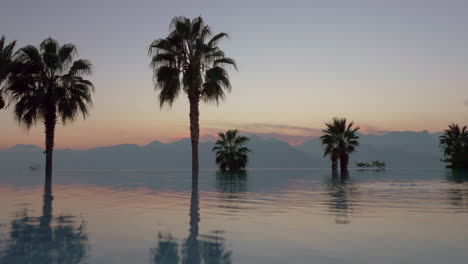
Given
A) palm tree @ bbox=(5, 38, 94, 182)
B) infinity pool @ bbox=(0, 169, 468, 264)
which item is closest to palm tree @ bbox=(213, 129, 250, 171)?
palm tree @ bbox=(5, 38, 94, 182)

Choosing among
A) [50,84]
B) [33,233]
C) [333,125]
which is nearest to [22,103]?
[50,84]

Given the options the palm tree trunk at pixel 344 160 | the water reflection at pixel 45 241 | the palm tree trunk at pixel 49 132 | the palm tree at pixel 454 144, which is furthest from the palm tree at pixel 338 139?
the water reflection at pixel 45 241

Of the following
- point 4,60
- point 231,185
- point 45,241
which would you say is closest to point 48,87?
point 4,60

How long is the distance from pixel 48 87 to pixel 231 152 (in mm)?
24199

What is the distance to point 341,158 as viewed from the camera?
157 feet

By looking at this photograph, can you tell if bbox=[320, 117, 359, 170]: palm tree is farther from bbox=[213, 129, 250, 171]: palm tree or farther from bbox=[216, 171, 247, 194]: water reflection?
bbox=[216, 171, 247, 194]: water reflection

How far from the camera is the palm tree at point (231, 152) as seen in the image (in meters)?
48.7

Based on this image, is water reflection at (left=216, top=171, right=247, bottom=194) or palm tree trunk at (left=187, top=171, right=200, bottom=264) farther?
water reflection at (left=216, top=171, right=247, bottom=194)

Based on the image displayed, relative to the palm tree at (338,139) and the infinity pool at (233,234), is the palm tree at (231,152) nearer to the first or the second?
the palm tree at (338,139)

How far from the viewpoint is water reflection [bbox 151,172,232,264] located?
4688 millimetres

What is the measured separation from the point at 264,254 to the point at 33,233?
3.64 m

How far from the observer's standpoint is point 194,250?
5.17 metres

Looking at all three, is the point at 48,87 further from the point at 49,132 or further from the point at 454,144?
the point at 454,144

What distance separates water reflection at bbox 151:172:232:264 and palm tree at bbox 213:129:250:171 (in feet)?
139
